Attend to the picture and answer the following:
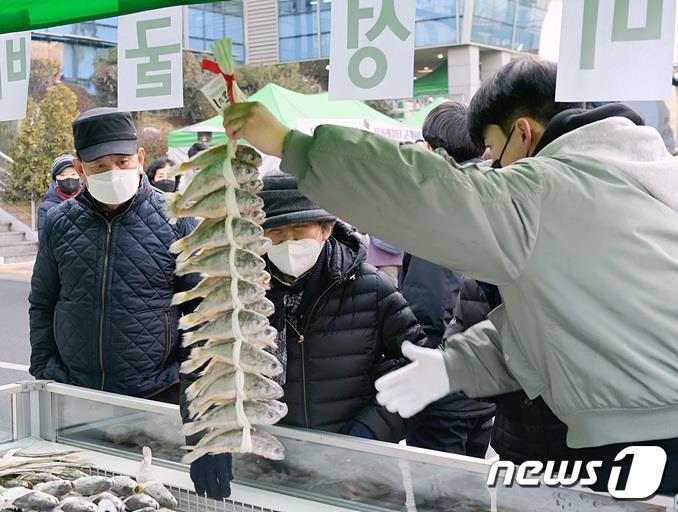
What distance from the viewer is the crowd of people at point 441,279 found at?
53.4 inches

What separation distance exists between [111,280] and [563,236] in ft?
6.38

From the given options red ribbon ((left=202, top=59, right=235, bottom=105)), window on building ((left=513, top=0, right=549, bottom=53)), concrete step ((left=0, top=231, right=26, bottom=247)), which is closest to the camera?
red ribbon ((left=202, top=59, right=235, bottom=105))

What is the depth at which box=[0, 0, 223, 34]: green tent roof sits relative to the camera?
2061 mm

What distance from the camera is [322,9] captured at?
79.2 ft

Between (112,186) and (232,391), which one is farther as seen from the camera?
(112,186)

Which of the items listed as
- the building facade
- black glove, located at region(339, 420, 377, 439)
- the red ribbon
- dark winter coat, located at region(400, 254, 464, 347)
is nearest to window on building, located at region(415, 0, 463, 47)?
the building facade

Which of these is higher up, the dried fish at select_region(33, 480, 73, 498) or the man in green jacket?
the man in green jacket

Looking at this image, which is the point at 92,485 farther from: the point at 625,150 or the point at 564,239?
the point at 625,150

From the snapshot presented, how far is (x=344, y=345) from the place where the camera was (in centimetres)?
237

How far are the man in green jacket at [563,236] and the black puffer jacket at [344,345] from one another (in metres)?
0.79

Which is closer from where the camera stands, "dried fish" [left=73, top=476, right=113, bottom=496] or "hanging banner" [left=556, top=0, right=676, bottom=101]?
"hanging banner" [left=556, top=0, right=676, bottom=101]

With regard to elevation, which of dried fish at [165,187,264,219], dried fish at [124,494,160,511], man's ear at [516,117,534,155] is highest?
man's ear at [516,117,534,155]

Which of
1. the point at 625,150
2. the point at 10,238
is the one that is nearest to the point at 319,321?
the point at 625,150

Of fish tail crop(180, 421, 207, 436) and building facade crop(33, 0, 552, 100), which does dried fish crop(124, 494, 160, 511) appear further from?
building facade crop(33, 0, 552, 100)
